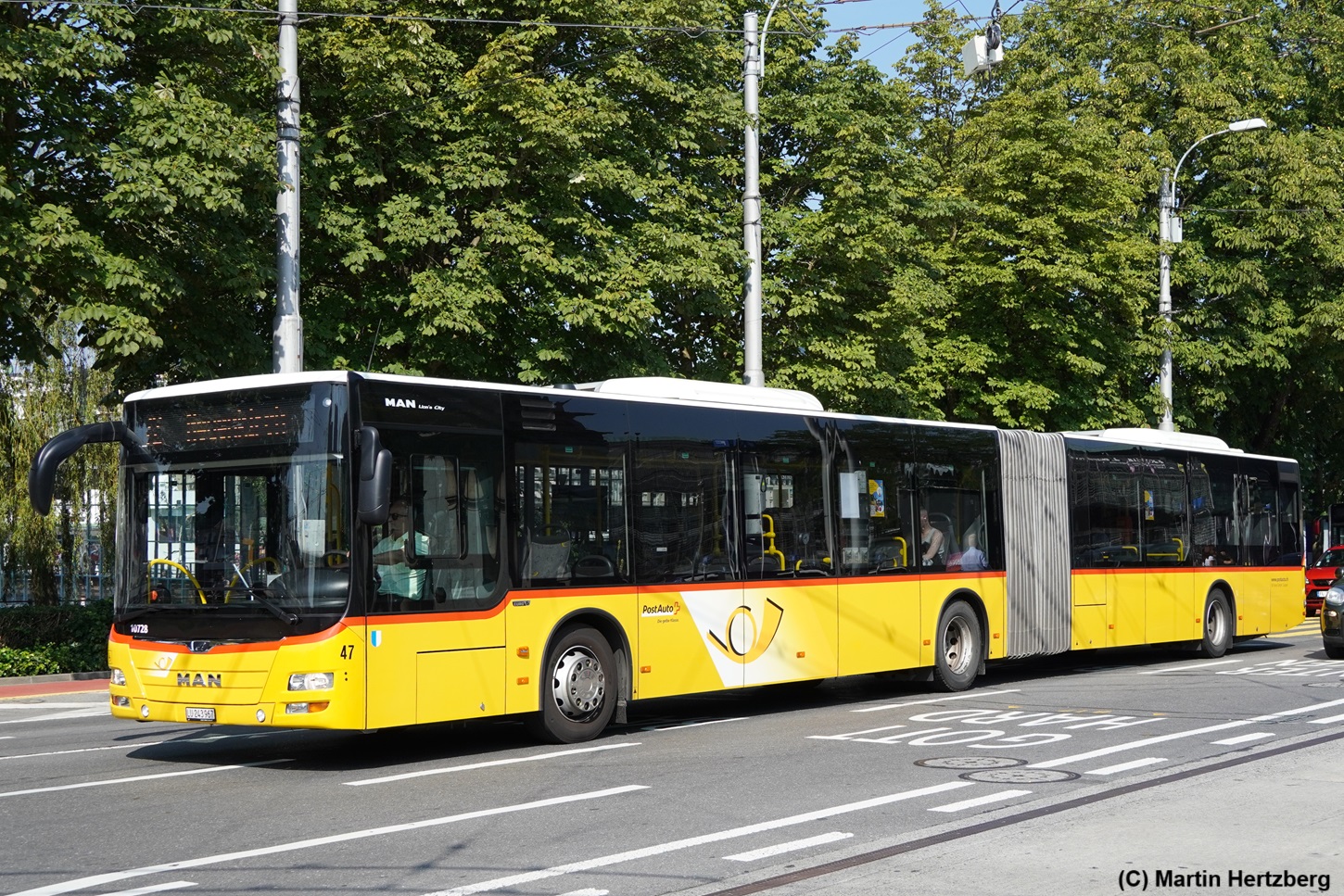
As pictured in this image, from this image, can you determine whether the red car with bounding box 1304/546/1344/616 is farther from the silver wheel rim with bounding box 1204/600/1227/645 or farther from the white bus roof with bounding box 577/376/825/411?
the white bus roof with bounding box 577/376/825/411

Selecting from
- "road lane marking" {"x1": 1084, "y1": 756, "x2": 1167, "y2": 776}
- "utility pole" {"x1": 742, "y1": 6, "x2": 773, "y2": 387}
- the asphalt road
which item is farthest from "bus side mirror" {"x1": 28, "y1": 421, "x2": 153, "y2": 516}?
"utility pole" {"x1": 742, "y1": 6, "x2": 773, "y2": 387}

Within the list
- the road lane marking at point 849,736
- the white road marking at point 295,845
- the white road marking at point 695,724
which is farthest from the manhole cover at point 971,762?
the white road marking at point 695,724

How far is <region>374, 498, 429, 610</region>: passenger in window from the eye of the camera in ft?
37.0

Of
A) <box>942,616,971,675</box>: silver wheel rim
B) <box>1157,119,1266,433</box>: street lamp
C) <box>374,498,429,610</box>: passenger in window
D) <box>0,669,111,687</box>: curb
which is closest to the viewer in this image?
<box>374,498,429,610</box>: passenger in window

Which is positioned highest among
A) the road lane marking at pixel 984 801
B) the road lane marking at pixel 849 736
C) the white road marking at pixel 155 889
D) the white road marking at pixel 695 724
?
the white road marking at pixel 155 889

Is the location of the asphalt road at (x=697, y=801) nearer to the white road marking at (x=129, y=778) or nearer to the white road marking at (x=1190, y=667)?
the white road marking at (x=129, y=778)

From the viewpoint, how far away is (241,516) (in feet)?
37.2

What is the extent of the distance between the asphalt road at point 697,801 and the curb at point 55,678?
521 cm

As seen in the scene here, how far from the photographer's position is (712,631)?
14.3 m

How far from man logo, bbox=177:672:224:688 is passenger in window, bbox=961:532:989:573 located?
374 inches

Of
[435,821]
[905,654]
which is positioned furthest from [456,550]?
[905,654]

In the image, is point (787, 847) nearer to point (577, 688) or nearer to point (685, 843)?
point (685, 843)

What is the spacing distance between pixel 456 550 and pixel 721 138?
17.8 meters

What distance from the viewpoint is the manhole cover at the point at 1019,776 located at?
10.3 m
